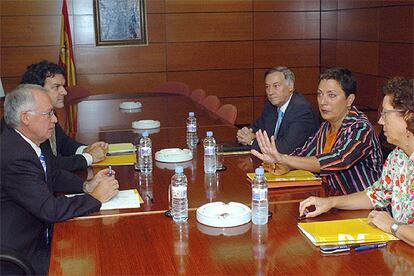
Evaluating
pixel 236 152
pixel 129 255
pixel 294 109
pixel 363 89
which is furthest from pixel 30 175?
pixel 363 89

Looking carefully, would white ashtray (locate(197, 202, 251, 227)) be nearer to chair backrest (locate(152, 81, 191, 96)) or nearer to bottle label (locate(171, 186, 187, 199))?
bottle label (locate(171, 186, 187, 199))

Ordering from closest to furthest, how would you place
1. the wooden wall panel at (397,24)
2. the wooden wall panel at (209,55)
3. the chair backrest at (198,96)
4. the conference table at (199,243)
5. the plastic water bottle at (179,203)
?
the conference table at (199,243) → the plastic water bottle at (179,203) → the wooden wall panel at (397,24) → the chair backrest at (198,96) → the wooden wall panel at (209,55)

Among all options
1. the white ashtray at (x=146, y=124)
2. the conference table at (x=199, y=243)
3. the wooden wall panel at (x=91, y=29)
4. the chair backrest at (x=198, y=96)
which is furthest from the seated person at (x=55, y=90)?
the wooden wall panel at (x=91, y=29)

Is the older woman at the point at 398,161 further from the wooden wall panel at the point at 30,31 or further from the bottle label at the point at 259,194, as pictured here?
the wooden wall panel at the point at 30,31

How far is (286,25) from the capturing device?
8156 millimetres

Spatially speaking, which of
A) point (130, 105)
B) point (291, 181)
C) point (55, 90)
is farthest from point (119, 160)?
point (130, 105)

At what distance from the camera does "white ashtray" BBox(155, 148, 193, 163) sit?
129 inches

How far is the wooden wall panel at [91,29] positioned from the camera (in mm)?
7609

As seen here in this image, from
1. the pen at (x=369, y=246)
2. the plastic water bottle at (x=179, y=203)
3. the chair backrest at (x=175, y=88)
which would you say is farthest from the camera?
the chair backrest at (x=175, y=88)

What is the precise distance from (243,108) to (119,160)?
5.05m

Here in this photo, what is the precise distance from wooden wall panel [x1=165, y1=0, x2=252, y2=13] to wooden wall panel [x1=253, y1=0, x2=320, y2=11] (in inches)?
5.7

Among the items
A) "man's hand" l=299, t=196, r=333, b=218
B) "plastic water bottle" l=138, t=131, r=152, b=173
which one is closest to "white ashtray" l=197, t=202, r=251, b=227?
"man's hand" l=299, t=196, r=333, b=218

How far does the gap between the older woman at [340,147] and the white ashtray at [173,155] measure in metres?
0.52

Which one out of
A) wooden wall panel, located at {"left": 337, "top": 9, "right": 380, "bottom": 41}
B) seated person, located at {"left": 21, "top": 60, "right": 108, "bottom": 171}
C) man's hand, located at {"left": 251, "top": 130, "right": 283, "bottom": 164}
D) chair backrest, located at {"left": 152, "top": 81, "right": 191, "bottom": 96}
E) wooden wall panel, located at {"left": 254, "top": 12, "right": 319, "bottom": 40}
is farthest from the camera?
wooden wall panel, located at {"left": 254, "top": 12, "right": 319, "bottom": 40}
